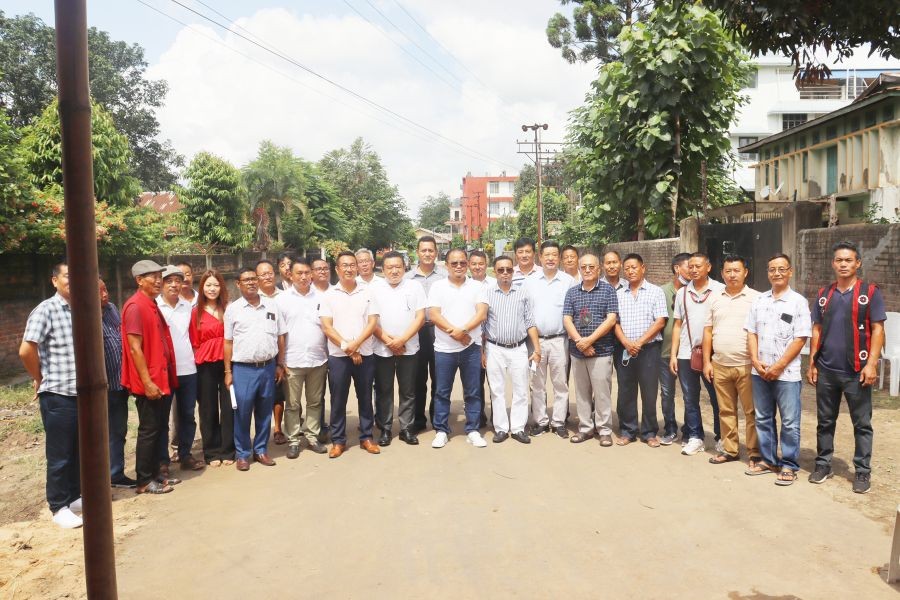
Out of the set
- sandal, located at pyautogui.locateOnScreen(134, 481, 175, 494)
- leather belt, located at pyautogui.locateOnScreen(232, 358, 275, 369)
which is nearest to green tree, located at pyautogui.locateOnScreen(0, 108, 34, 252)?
leather belt, located at pyautogui.locateOnScreen(232, 358, 275, 369)

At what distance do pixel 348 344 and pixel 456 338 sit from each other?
1051 millimetres

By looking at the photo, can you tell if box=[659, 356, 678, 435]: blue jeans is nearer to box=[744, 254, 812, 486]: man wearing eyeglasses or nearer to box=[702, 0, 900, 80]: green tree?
box=[744, 254, 812, 486]: man wearing eyeglasses

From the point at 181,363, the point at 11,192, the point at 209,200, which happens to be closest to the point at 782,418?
the point at 181,363

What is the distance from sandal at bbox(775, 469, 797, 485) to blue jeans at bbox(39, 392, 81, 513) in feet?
17.0

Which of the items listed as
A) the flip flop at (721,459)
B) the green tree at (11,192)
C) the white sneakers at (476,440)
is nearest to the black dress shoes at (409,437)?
the white sneakers at (476,440)

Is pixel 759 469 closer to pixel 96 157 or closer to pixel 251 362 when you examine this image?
pixel 251 362

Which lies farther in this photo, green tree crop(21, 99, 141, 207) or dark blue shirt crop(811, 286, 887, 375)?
green tree crop(21, 99, 141, 207)

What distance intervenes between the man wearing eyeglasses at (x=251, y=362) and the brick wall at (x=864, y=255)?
6.94 meters

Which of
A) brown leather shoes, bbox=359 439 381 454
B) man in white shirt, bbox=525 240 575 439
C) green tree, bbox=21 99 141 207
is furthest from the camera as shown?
green tree, bbox=21 99 141 207

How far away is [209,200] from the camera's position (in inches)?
1041

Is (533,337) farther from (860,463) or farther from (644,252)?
(644,252)

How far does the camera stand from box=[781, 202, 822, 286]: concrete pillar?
30.7ft

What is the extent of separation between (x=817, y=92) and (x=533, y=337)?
34720 mm

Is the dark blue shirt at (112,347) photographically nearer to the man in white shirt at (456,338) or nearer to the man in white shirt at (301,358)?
the man in white shirt at (301,358)
